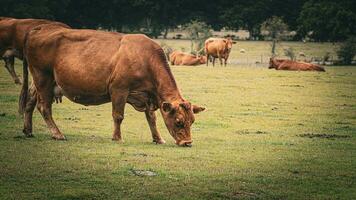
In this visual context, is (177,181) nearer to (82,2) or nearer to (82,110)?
(82,110)

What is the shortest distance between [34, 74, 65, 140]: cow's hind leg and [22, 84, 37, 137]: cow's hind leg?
179mm

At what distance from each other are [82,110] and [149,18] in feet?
219

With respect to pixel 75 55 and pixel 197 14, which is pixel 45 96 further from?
pixel 197 14

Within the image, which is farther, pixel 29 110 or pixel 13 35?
pixel 13 35

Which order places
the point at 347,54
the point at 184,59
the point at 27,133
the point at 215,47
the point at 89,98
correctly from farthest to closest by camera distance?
the point at 347,54, the point at 215,47, the point at 184,59, the point at 89,98, the point at 27,133

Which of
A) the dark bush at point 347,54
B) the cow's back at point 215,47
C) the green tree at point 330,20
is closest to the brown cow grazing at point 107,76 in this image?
the cow's back at point 215,47

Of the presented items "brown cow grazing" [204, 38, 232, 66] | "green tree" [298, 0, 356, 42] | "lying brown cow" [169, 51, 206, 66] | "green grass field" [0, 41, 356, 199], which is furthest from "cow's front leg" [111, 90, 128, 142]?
"green tree" [298, 0, 356, 42]

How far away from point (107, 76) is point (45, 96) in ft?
4.39

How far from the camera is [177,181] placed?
10.3 m

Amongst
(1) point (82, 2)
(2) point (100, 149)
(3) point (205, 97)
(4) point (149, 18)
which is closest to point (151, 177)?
(2) point (100, 149)

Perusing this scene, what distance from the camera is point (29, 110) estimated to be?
47.0 feet

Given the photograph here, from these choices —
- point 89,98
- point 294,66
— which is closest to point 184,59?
point 294,66

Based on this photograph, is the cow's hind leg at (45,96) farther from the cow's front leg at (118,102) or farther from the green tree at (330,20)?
the green tree at (330,20)

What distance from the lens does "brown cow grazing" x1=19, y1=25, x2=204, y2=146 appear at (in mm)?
13766
